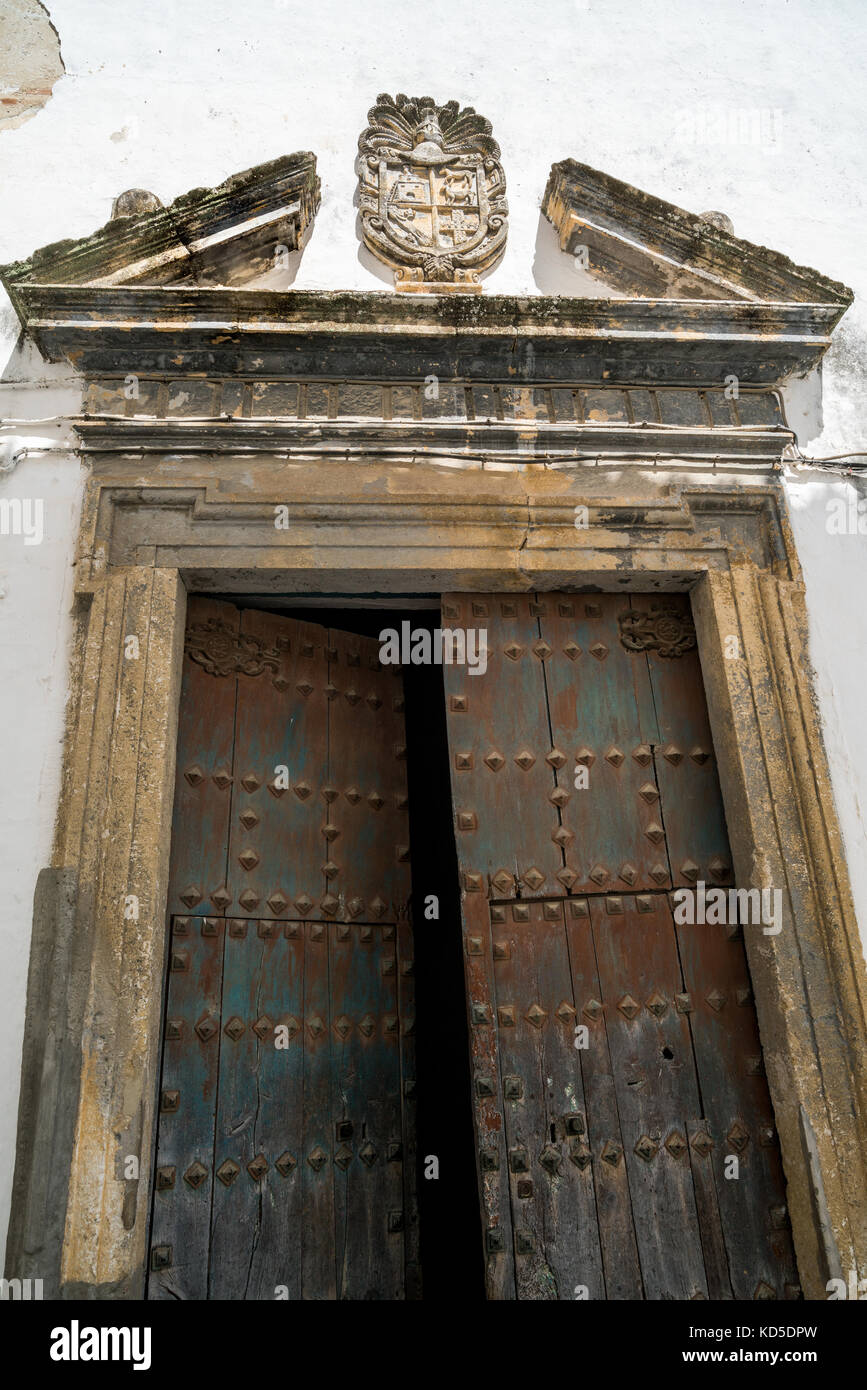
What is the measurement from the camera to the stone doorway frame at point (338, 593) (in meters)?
2.71

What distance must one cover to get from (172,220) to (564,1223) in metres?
3.50

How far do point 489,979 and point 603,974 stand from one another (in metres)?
0.36

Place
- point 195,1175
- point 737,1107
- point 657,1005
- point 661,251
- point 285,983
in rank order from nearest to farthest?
point 195,1175, point 737,1107, point 657,1005, point 285,983, point 661,251

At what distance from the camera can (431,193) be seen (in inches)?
162

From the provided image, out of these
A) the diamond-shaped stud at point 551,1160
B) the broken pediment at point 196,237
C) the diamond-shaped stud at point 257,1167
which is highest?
the broken pediment at point 196,237

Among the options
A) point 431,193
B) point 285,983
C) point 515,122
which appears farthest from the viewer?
point 515,122

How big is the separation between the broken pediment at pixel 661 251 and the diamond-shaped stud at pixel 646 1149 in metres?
2.85

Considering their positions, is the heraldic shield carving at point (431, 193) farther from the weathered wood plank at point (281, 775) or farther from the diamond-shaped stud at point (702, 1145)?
the diamond-shaped stud at point (702, 1145)

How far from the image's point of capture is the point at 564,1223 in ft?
9.53

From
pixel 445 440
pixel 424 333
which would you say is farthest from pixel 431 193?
pixel 445 440

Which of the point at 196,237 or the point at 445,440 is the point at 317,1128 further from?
the point at 196,237

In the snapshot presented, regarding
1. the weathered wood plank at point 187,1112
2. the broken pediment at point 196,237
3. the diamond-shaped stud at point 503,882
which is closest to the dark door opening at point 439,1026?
the diamond-shaped stud at point 503,882

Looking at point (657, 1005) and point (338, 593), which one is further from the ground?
point (338, 593)
